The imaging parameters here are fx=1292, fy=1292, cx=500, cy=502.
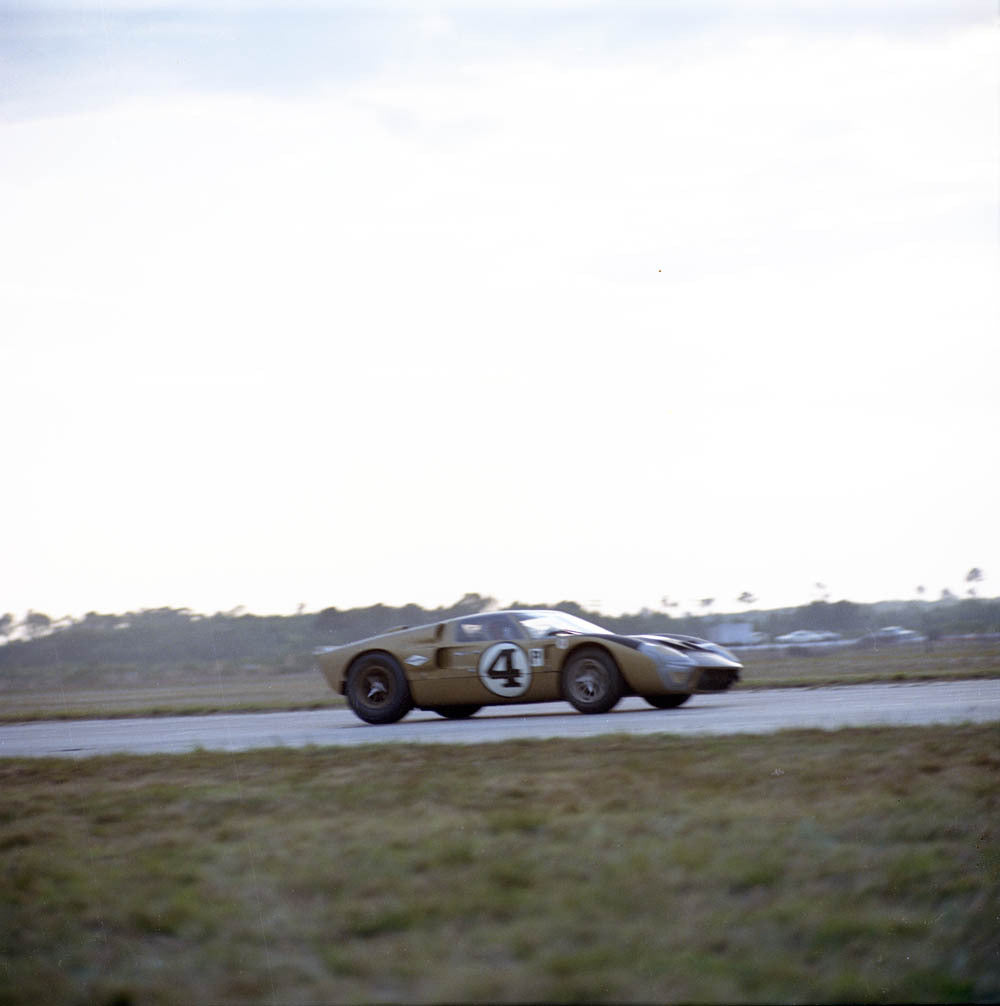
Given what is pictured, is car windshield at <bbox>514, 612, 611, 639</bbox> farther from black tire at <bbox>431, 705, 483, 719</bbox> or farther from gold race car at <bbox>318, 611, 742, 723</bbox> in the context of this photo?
black tire at <bbox>431, 705, 483, 719</bbox>

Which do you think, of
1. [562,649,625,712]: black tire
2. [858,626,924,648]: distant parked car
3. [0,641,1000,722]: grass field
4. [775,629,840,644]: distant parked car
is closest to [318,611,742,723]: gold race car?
[562,649,625,712]: black tire

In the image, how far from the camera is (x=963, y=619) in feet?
188

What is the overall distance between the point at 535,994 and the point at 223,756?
6.10 metres

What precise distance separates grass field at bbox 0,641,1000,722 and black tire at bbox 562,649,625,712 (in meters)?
5.57

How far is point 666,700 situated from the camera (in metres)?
12.6

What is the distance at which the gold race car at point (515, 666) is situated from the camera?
472 inches

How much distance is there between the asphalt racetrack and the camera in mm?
9438

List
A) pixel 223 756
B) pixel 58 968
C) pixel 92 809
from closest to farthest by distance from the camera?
1. pixel 58 968
2. pixel 92 809
3. pixel 223 756

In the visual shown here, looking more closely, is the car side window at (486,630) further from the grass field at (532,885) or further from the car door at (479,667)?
the grass field at (532,885)

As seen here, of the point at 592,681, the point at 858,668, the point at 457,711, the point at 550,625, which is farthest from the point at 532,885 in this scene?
the point at 858,668

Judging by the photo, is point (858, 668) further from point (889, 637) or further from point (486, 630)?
point (889, 637)

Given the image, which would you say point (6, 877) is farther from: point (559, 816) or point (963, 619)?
point (963, 619)

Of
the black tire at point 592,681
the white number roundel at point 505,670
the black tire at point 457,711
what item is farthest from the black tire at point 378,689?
the black tire at point 592,681

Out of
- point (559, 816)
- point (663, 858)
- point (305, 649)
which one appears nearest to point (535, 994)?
point (663, 858)
